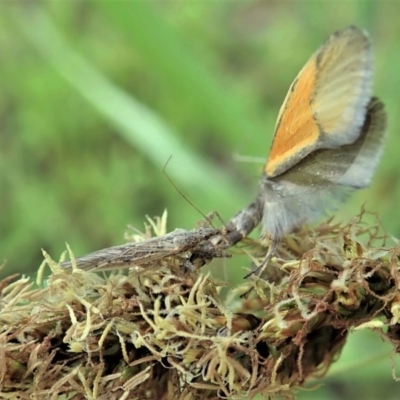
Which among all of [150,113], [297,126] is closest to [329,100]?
[297,126]

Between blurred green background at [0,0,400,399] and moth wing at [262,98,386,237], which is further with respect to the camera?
blurred green background at [0,0,400,399]

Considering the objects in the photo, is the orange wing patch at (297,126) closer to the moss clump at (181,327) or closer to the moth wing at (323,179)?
the moth wing at (323,179)

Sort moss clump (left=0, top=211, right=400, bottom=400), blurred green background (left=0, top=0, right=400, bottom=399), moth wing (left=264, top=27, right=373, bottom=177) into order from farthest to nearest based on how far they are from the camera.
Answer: blurred green background (left=0, top=0, right=400, bottom=399)
moth wing (left=264, top=27, right=373, bottom=177)
moss clump (left=0, top=211, right=400, bottom=400)

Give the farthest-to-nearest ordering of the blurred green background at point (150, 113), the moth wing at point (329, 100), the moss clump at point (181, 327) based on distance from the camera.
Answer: the blurred green background at point (150, 113)
the moth wing at point (329, 100)
the moss clump at point (181, 327)

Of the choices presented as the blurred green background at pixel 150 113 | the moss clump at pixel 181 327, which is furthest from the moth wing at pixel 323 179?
the blurred green background at pixel 150 113

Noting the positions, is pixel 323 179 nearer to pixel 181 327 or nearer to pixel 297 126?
pixel 297 126

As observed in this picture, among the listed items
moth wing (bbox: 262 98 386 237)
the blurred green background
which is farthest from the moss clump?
the blurred green background

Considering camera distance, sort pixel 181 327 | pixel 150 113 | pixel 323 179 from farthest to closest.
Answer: pixel 150 113 → pixel 323 179 → pixel 181 327

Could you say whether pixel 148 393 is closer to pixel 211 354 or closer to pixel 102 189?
pixel 211 354

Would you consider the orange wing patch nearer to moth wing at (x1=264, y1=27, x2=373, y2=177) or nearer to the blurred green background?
moth wing at (x1=264, y1=27, x2=373, y2=177)
